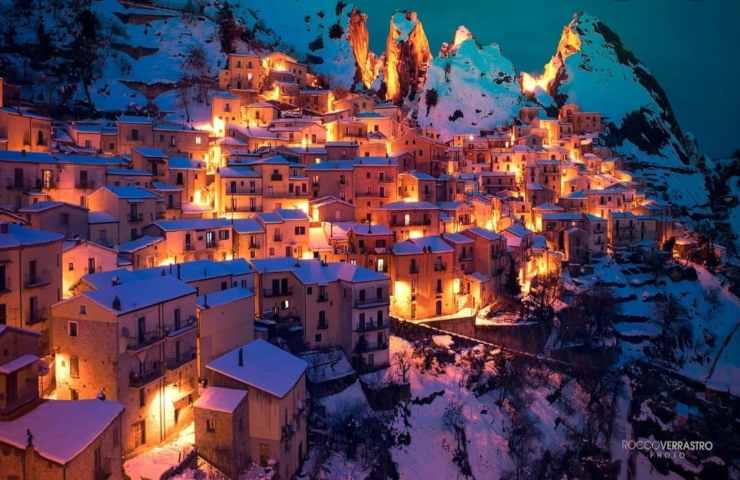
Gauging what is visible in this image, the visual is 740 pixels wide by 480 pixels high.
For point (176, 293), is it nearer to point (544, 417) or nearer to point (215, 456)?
point (215, 456)

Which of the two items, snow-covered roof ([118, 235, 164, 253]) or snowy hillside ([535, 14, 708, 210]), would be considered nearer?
snow-covered roof ([118, 235, 164, 253])

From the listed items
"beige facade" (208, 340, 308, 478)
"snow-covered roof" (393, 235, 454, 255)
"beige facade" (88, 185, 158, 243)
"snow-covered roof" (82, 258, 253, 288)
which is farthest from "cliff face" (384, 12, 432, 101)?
"beige facade" (208, 340, 308, 478)

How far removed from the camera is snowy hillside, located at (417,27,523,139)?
87750 millimetres

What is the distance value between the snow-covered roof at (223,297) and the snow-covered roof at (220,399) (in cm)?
455

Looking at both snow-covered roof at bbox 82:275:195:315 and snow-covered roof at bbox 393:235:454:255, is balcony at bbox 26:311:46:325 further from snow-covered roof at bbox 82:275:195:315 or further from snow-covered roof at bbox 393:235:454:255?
snow-covered roof at bbox 393:235:454:255

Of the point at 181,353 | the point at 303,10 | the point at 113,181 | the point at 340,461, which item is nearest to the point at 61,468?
the point at 181,353

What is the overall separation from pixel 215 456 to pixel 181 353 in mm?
5363

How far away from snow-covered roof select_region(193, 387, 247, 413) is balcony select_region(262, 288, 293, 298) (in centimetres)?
929

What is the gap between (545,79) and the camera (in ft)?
355

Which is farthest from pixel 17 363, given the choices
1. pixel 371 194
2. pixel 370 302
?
pixel 371 194

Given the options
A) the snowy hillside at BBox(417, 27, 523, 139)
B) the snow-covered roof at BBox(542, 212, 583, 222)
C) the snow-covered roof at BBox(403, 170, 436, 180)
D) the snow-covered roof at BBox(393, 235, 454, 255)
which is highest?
the snowy hillside at BBox(417, 27, 523, 139)

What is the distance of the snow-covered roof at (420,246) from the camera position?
41781 millimetres

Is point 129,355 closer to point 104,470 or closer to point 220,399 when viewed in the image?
point 220,399

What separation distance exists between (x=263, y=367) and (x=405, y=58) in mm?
75620
